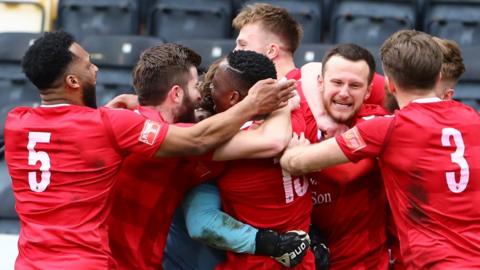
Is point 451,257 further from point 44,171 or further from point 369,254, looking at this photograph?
point 44,171

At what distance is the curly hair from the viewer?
16.5ft

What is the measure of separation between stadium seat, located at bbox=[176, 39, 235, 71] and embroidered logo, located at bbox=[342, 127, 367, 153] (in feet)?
10.9

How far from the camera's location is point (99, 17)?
834cm

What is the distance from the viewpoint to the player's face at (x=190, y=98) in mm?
4312

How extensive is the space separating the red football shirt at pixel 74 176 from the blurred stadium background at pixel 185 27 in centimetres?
331

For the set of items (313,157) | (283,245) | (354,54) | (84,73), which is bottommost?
(283,245)

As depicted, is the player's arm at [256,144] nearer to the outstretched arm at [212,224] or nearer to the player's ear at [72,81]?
the outstretched arm at [212,224]

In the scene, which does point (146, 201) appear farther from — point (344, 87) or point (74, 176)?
point (344, 87)

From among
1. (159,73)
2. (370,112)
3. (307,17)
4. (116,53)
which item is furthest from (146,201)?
(307,17)

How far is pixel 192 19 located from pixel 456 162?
453 centimetres

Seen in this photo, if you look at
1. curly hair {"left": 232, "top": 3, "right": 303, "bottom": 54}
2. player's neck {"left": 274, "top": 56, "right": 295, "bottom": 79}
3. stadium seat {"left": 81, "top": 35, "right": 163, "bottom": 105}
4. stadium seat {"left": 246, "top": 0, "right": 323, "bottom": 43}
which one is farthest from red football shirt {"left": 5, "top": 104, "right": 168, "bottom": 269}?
stadium seat {"left": 246, "top": 0, "right": 323, "bottom": 43}

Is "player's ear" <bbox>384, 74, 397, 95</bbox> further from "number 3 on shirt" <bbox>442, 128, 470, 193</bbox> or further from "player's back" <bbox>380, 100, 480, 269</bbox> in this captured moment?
"number 3 on shirt" <bbox>442, 128, 470, 193</bbox>

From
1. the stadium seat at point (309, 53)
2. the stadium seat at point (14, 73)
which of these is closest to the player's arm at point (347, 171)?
the stadium seat at point (309, 53)

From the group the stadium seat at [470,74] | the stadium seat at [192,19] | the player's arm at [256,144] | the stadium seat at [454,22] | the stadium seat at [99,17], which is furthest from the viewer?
the stadium seat at [99,17]
